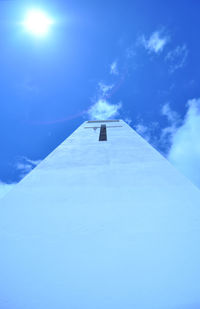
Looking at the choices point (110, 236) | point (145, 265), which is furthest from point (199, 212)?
point (110, 236)

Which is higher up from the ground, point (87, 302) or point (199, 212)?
point (199, 212)

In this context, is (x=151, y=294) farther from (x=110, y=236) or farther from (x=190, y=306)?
(x=110, y=236)

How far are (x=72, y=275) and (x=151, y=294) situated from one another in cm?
73

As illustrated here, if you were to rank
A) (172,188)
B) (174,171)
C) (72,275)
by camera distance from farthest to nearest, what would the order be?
(174,171), (172,188), (72,275)

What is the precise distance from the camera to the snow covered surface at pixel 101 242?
4.70ft

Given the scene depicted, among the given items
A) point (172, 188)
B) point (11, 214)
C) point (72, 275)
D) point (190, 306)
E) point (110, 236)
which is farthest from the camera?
point (172, 188)

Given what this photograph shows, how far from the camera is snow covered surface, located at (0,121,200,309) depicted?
143 centimetres

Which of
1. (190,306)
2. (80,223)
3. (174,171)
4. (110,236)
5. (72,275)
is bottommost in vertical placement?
(190,306)

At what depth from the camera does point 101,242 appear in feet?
6.12

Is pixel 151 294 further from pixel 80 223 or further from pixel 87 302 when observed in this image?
pixel 80 223

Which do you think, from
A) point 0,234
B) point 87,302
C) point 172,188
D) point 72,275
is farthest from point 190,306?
point 0,234

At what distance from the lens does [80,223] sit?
2.14m

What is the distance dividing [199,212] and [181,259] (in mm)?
820

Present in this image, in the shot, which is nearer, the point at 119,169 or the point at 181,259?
the point at 181,259
